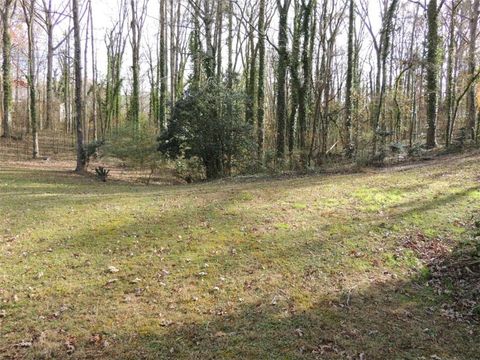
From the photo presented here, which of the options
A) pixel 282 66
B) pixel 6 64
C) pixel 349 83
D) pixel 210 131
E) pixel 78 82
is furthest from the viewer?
pixel 6 64

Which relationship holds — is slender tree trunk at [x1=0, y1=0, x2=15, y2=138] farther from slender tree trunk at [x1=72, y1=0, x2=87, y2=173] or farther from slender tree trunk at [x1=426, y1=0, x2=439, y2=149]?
slender tree trunk at [x1=426, y1=0, x2=439, y2=149]

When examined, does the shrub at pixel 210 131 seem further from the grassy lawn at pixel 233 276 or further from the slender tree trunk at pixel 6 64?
the slender tree trunk at pixel 6 64

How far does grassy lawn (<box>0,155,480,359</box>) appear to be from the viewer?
383 cm

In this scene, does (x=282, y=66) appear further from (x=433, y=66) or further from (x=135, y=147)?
(x=135, y=147)

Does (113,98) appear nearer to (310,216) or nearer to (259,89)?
(259,89)

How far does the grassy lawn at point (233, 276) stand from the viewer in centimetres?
383

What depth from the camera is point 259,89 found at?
1859cm

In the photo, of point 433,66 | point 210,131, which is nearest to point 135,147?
point 210,131

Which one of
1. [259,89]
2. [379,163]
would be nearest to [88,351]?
[379,163]

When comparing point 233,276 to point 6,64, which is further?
point 6,64

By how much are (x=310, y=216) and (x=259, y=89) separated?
1225 centimetres

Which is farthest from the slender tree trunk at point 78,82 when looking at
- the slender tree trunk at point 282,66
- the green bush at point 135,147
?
the slender tree trunk at point 282,66

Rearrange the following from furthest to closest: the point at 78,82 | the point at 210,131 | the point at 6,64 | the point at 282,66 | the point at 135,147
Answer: the point at 6,64 < the point at 282,66 < the point at 78,82 < the point at 135,147 < the point at 210,131

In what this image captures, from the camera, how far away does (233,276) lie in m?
5.16
